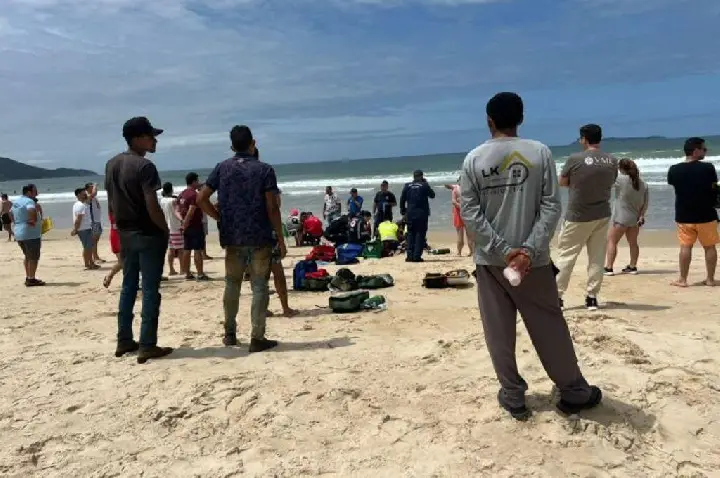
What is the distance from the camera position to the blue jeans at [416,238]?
34.9ft

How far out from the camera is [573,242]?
5781mm

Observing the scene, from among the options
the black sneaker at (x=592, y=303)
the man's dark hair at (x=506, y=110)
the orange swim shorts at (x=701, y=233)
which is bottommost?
the black sneaker at (x=592, y=303)

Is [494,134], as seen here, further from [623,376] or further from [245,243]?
[245,243]

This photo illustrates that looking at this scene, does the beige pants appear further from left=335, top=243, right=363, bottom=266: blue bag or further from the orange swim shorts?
left=335, top=243, right=363, bottom=266: blue bag

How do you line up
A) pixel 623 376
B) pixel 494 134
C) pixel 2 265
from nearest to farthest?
1. pixel 494 134
2. pixel 623 376
3. pixel 2 265

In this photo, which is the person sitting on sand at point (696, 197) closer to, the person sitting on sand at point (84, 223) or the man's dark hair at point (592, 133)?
the man's dark hair at point (592, 133)

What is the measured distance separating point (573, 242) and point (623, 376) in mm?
2280

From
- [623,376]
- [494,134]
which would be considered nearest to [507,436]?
[623,376]

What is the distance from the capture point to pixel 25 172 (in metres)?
161

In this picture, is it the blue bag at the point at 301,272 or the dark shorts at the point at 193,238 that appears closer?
the blue bag at the point at 301,272

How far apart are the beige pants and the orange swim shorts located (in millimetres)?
1910

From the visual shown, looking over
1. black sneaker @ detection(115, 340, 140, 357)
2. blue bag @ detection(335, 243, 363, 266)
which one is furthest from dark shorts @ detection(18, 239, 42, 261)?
black sneaker @ detection(115, 340, 140, 357)

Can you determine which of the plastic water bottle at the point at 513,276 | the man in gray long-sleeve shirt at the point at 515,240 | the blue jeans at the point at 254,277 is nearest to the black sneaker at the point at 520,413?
the man in gray long-sleeve shirt at the point at 515,240

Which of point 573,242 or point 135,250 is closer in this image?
point 135,250
